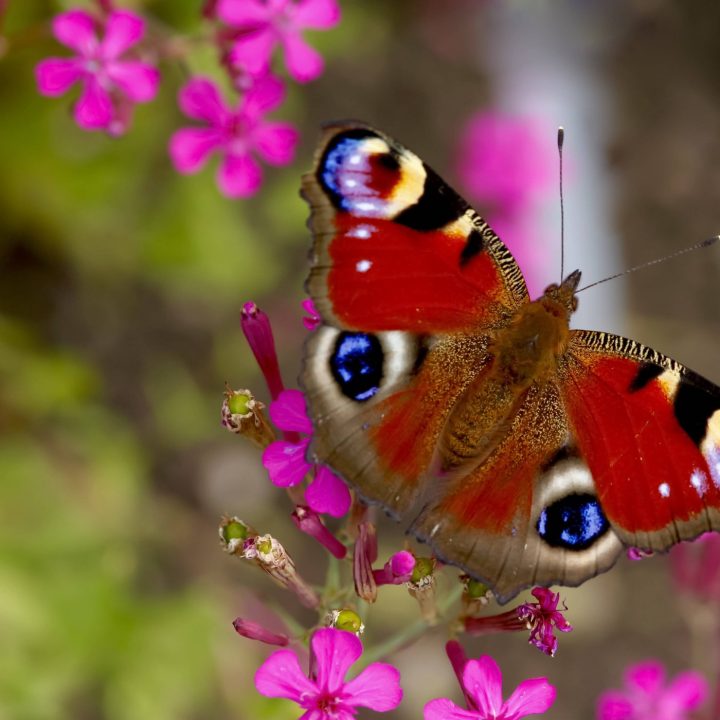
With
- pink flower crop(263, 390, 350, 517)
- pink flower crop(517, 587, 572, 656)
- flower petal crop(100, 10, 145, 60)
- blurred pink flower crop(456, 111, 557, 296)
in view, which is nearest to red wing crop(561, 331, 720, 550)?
pink flower crop(517, 587, 572, 656)

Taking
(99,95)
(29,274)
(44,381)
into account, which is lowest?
(44,381)

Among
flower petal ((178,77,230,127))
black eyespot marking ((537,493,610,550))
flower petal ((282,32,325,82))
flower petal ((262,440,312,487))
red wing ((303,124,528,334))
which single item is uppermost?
flower petal ((282,32,325,82))

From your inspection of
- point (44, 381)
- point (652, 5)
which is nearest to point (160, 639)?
point (44, 381)

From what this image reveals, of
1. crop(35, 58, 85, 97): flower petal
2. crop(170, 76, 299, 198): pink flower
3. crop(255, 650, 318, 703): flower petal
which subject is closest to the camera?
crop(255, 650, 318, 703): flower petal

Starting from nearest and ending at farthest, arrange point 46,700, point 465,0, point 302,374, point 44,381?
point 302,374
point 46,700
point 44,381
point 465,0

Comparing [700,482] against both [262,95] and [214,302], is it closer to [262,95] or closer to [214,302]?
[262,95]

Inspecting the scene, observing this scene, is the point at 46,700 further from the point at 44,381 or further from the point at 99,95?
the point at 99,95

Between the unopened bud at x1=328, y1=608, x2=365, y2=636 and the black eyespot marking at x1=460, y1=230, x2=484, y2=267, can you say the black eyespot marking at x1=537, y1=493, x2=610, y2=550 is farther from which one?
the black eyespot marking at x1=460, y1=230, x2=484, y2=267
